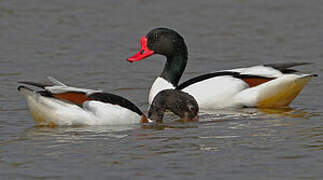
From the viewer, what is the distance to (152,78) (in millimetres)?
14734

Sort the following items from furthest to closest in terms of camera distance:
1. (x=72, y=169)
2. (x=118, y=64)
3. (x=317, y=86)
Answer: (x=118, y=64)
(x=317, y=86)
(x=72, y=169)

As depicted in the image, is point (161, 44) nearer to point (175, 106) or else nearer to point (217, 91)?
point (217, 91)

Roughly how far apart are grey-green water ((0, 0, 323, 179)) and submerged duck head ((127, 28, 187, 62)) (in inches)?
29.7

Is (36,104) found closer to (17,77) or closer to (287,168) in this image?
(287,168)

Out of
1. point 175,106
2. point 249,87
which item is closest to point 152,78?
point 249,87

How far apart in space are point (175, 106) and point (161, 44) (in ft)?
8.20

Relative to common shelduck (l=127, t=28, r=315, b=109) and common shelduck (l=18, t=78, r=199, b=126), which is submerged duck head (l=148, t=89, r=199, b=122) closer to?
common shelduck (l=18, t=78, r=199, b=126)

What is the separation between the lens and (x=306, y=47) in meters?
16.7

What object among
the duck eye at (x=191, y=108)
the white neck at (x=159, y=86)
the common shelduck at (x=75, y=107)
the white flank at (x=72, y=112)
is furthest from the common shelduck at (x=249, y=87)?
the white flank at (x=72, y=112)

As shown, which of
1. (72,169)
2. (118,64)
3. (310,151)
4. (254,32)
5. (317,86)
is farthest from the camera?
(254,32)

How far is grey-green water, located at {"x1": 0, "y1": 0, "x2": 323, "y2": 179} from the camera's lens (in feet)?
27.1

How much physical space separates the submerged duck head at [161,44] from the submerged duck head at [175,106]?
2.20 meters

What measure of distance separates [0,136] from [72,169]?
2.00 meters

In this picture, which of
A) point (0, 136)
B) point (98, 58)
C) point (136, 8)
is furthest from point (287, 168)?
point (136, 8)
